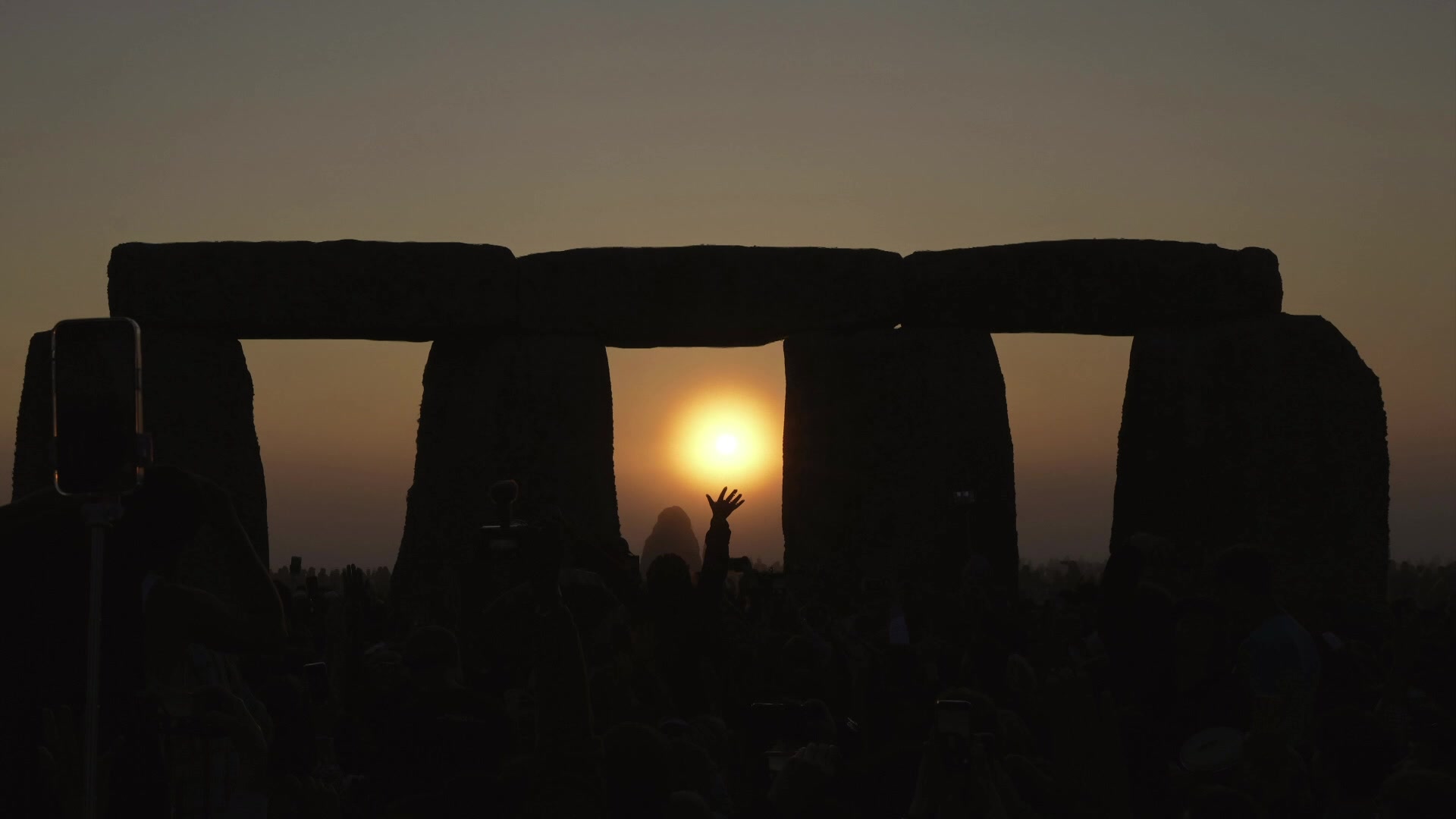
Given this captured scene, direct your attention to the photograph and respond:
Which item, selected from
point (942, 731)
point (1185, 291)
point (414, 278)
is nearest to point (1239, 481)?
point (1185, 291)

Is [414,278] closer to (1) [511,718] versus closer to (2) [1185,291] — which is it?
(2) [1185,291]

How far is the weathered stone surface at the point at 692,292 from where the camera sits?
14492 millimetres

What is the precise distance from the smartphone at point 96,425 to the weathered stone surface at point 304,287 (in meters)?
10.3

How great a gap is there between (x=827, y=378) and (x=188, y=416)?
5392 mm

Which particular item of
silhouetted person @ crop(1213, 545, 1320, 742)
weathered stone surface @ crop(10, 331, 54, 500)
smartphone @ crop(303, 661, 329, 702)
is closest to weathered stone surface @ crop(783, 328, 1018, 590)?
weathered stone surface @ crop(10, 331, 54, 500)

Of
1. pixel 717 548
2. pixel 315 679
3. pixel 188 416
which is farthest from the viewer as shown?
pixel 188 416

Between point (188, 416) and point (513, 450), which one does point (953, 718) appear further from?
point (188, 416)

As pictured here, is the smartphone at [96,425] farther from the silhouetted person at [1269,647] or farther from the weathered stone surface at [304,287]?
the weathered stone surface at [304,287]

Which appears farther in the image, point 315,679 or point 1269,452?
point 1269,452

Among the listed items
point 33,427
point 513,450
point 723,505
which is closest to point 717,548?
point 723,505

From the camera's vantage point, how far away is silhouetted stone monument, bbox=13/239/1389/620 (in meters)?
14.3

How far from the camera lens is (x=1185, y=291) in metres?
14.8

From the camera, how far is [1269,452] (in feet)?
47.3

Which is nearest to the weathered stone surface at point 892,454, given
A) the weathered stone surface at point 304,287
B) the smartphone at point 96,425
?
the weathered stone surface at point 304,287
